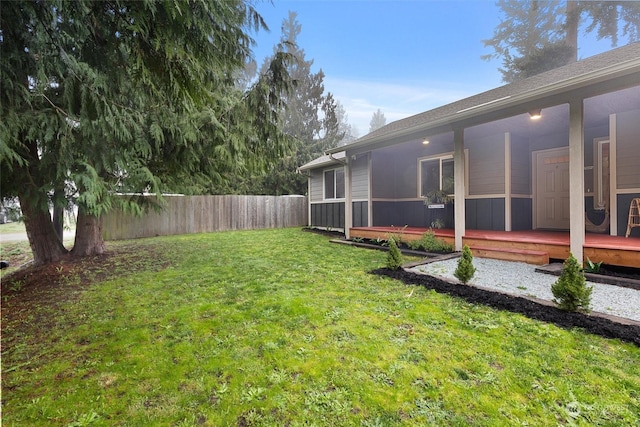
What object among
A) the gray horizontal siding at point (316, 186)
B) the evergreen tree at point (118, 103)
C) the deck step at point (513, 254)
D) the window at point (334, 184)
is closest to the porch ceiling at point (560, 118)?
the deck step at point (513, 254)

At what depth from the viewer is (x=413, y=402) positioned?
171cm

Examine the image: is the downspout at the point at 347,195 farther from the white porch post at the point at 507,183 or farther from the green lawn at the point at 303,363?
the green lawn at the point at 303,363

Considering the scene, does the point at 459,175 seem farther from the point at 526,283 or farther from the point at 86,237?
the point at 86,237

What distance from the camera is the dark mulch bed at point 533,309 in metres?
2.46

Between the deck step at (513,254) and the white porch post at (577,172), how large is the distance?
52 cm

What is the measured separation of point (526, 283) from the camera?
3.86m

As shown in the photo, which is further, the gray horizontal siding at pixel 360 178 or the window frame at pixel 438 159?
the gray horizontal siding at pixel 360 178

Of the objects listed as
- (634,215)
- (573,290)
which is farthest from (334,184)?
(573,290)

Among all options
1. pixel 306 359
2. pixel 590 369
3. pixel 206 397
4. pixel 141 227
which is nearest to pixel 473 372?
pixel 590 369

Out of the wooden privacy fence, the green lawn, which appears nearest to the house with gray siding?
the green lawn

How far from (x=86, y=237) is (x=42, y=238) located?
3.13 feet

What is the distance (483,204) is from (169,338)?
7206mm

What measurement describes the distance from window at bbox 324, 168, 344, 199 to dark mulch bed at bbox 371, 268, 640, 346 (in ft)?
21.4

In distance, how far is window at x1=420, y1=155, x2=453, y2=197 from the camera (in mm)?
7766
